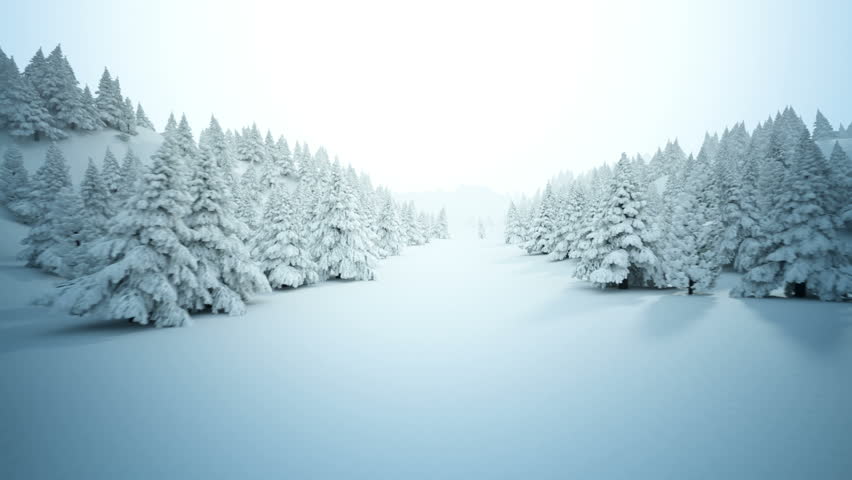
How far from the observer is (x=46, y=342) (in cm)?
1205

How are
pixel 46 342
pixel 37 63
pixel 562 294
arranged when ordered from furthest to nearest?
pixel 37 63 < pixel 562 294 < pixel 46 342

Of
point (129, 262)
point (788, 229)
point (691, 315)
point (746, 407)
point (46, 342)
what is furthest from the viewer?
point (788, 229)

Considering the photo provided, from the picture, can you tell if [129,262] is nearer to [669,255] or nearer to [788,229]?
[669,255]

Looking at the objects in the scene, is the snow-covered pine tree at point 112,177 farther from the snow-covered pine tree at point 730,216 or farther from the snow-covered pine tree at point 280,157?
the snow-covered pine tree at point 730,216

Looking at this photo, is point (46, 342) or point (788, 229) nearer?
point (46, 342)

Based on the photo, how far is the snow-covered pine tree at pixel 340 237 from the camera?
28.4m

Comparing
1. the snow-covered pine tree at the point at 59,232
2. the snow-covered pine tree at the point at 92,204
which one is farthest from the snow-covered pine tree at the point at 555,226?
the snow-covered pine tree at the point at 59,232

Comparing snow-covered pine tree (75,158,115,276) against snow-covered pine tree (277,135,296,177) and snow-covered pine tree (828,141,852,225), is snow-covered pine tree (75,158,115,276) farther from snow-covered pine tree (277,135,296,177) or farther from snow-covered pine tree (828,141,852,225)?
snow-covered pine tree (828,141,852,225)

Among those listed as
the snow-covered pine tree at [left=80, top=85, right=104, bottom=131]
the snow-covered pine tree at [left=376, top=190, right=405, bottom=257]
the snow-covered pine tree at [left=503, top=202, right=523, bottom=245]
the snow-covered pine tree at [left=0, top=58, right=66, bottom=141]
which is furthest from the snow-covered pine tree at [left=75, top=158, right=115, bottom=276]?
→ the snow-covered pine tree at [left=503, top=202, right=523, bottom=245]

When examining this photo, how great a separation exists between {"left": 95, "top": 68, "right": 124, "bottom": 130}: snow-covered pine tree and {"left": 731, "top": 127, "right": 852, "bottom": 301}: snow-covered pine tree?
3611 inches

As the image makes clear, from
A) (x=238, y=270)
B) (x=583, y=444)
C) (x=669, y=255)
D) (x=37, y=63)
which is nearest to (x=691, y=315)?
(x=669, y=255)

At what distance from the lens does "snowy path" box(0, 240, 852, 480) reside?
219 inches

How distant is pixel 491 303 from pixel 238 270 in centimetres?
1409

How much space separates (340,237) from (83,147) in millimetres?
57142
